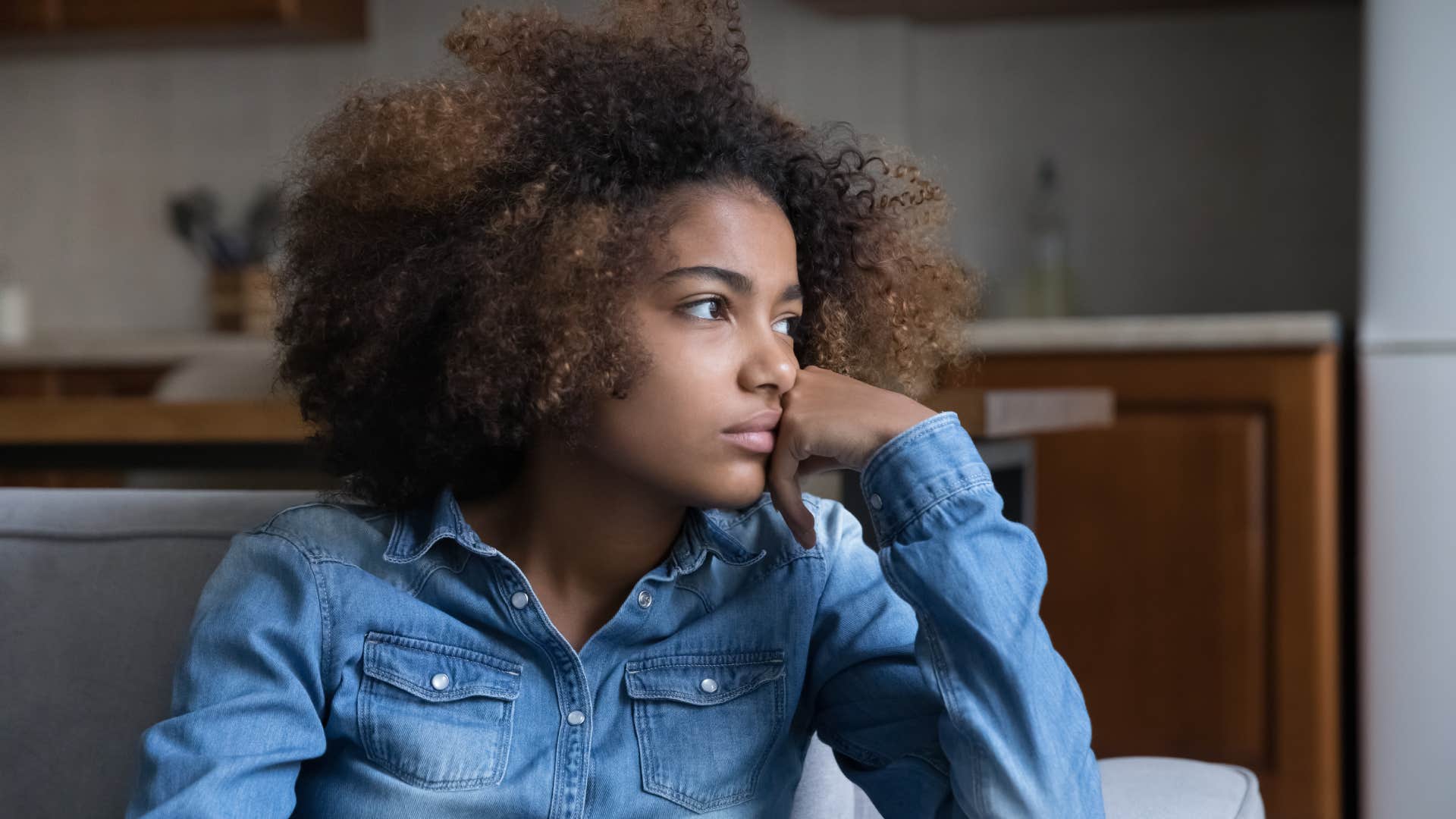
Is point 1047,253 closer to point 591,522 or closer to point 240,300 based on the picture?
point 240,300

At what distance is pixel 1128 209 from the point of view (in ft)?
10.4

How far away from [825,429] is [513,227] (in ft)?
0.73

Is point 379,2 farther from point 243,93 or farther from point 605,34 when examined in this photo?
point 605,34

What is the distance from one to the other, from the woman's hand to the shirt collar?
52mm

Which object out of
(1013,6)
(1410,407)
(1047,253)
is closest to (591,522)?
(1410,407)

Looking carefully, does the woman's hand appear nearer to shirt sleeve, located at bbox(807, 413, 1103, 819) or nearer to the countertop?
shirt sleeve, located at bbox(807, 413, 1103, 819)

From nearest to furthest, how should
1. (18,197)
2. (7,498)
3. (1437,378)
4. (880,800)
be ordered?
(880,800) < (7,498) < (1437,378) < (18,197)

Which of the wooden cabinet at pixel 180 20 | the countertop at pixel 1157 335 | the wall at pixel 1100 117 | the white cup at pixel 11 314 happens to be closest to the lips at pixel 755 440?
the countertop at pixel 1157 335

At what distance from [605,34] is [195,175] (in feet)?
10.2

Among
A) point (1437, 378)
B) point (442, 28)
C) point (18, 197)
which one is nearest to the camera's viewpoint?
point (1437, 378)

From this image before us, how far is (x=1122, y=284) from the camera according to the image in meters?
3.18

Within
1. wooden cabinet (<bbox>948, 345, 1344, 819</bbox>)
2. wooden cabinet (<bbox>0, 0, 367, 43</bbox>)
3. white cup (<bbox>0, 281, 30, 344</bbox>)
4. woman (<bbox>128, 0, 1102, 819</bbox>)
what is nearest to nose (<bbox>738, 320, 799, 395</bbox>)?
woman (<bbox>128, 0, 1102, 819</bbox>)

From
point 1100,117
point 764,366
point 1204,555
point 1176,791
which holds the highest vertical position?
point 1100,117

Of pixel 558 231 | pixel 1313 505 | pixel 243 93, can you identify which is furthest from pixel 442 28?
pixel 558 231
